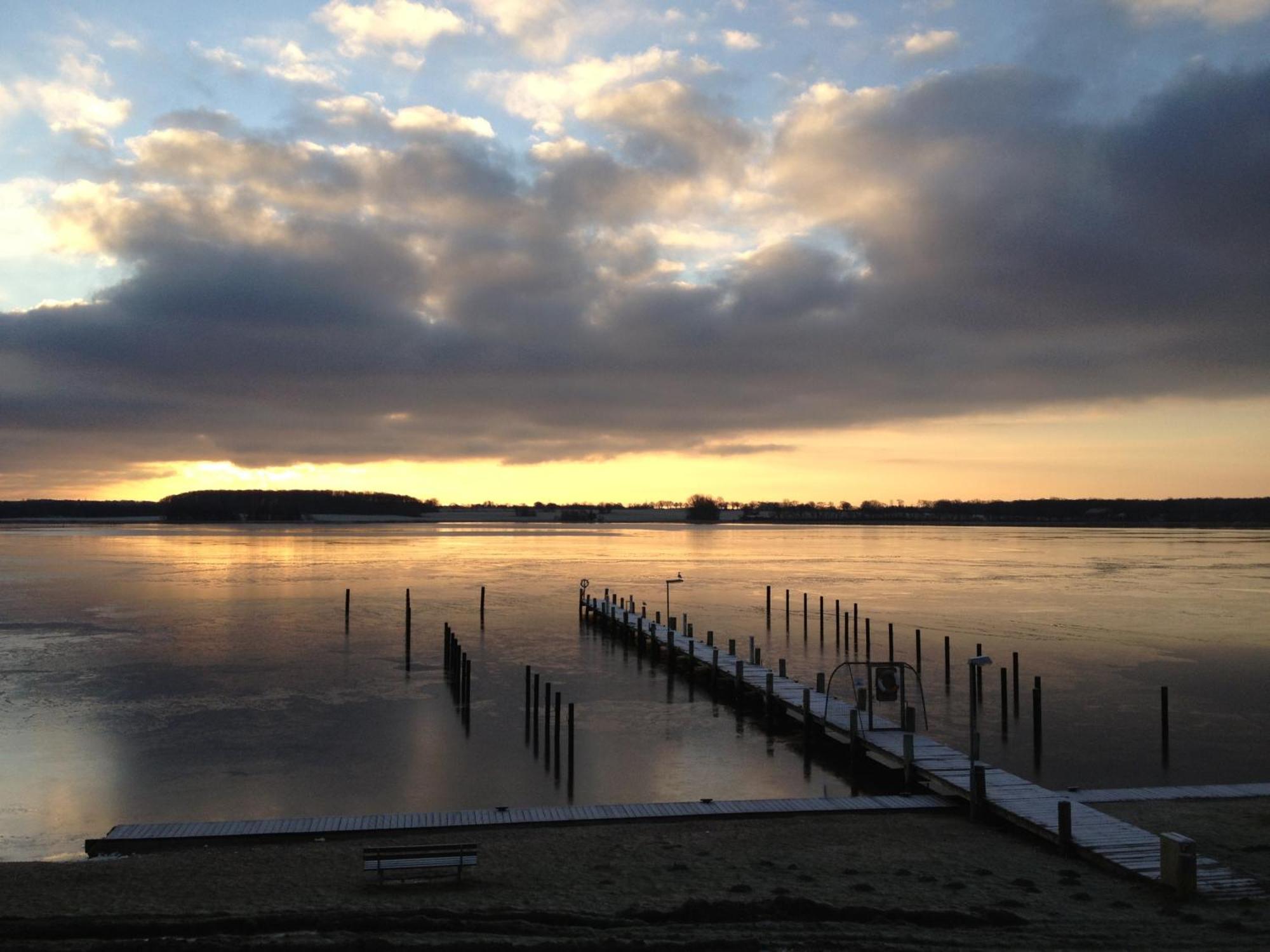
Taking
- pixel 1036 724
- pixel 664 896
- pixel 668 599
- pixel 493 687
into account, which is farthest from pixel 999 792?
pixel 668 599

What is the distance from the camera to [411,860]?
423 inches

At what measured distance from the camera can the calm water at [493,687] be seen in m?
16.9

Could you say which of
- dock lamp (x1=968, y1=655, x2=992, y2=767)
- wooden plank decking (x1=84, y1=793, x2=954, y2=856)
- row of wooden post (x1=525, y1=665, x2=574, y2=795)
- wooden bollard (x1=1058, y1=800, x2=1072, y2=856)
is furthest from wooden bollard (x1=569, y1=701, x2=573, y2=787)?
wooden bollard (x1=1058, y1=800, x2=1072, y2=856)

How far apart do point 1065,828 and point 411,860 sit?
754 cm

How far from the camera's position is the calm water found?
16.9 meters

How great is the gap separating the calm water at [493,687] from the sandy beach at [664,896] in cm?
333

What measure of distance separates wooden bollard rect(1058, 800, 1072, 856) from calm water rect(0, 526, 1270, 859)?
513cm

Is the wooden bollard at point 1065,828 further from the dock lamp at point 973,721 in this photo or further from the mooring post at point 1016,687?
the mooring post at point 1016,687

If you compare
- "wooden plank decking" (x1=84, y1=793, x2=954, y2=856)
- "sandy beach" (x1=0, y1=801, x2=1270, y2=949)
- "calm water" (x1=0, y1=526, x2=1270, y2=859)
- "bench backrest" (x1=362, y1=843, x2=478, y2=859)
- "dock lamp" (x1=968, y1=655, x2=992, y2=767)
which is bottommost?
"calm water" (x1=0, y1=526, x2=1270, y2=859)

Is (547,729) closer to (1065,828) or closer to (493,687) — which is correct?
(493,687)

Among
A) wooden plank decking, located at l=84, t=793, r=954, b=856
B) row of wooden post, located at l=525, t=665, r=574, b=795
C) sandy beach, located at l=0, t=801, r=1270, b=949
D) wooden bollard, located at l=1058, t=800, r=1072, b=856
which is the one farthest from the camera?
row of wooden post, located at l=525, t=665, r=574, b=795

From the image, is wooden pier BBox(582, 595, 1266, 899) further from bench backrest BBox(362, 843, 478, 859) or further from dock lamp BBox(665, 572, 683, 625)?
dock lamp BBox(665, 572, 683, 625)

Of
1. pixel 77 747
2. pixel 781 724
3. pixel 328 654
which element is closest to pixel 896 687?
pixel 781 724

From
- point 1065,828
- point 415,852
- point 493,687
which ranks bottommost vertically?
point 493,687
